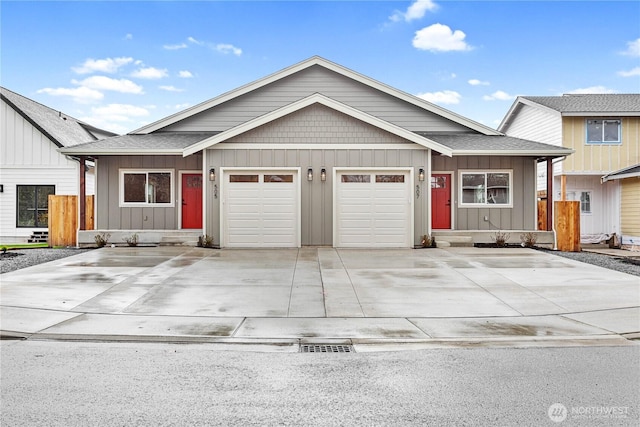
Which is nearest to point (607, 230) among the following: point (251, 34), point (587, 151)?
point (587, 151)

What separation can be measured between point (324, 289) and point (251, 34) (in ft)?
61.6

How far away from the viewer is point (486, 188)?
638 inches

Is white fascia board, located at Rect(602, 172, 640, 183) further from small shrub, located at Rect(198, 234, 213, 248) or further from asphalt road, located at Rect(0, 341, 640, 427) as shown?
small shrub, located at Rect(198, 234, 213, 248)

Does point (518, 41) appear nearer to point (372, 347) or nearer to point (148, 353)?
point (372, 347)

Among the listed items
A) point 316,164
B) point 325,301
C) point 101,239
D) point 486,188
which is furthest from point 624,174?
point 101,239

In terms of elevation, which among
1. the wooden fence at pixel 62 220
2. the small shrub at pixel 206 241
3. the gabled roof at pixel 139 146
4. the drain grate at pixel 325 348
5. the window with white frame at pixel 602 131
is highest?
the window with white frame at pixel 602 131

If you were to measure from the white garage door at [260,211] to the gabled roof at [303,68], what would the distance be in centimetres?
426

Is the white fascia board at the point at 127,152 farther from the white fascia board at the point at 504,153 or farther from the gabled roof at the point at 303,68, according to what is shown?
the white fascia board at the point at 504,153

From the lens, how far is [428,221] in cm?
1456

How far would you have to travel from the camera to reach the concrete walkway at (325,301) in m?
5.69

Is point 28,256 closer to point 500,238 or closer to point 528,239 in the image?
point 500,238

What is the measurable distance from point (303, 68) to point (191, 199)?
6.58m

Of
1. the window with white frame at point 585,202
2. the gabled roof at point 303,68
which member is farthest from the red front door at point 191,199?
the window with white frame at point 585,202

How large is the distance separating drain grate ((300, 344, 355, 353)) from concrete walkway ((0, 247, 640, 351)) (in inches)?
4.5
